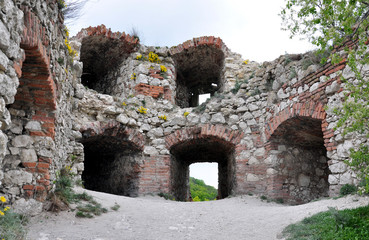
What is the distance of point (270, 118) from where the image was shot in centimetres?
712

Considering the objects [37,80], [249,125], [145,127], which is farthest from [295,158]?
[37,80]

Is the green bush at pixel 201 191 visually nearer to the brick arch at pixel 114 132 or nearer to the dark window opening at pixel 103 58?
the brick arch at pixel 114 132

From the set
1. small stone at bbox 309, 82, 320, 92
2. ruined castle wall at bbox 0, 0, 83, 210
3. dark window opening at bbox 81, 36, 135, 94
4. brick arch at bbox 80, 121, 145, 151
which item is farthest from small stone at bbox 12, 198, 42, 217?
dark window opening at bbox 81, 36, 135, 94

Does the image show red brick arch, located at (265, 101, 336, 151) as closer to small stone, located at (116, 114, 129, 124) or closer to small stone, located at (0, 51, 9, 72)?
small stone, located at (116, 114, 129, 124)

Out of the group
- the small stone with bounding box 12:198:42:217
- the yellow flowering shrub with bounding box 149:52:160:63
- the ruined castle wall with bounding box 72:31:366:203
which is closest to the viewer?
the small stone with bounding box 12:198:42:217

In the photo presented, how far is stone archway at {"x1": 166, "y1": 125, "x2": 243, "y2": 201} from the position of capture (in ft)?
25.5

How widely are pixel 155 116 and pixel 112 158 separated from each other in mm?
1925

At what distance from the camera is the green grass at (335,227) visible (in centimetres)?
310

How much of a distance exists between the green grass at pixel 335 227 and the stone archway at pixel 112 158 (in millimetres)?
4674

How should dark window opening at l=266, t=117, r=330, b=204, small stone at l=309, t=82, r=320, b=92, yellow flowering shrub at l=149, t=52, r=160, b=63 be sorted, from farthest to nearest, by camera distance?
yellow flowering shrub at l=149, t=52, r=160, b=63, dark window opening at l=266, t=117, r=330, b=204, small stone at l=309, t=82, r=320, b=92

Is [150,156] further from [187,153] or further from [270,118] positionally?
[270,118]

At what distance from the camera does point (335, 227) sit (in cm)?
330

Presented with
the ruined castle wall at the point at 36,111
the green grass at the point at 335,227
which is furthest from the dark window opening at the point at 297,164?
the ruined castle wall at the point at 36,111

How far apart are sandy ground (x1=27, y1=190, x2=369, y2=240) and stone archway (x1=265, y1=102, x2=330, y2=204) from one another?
5.02 feet
